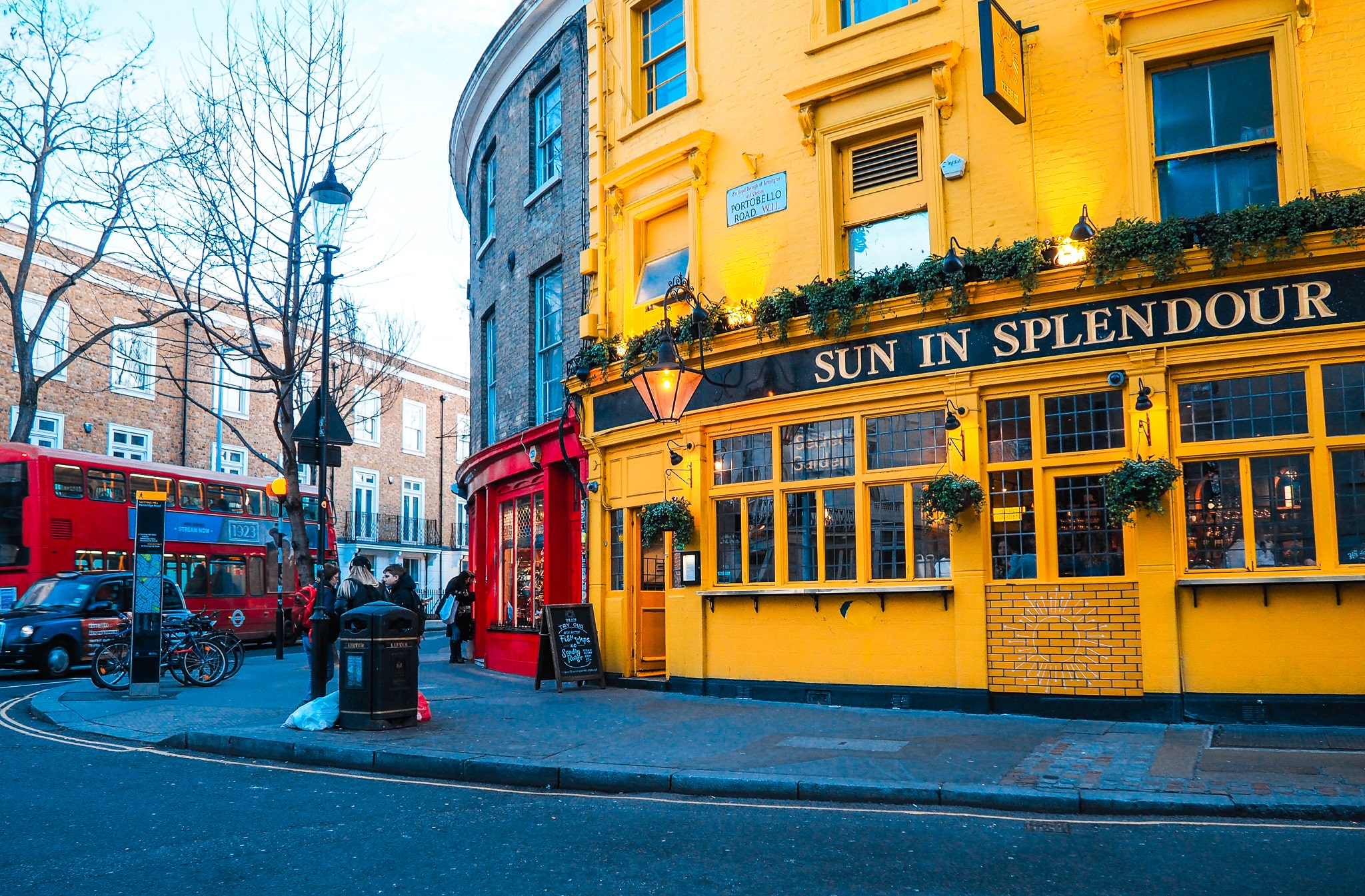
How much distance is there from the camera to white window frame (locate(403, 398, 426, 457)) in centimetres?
5006

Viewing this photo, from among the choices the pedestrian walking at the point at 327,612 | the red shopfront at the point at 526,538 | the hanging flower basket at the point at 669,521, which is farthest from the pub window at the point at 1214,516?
the pedestrian walking at the point at 327,612

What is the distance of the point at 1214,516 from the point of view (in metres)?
10.2

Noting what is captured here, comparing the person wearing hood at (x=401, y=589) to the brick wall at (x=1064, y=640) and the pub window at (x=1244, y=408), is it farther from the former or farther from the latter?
the pub window at (x=1244, y=408)

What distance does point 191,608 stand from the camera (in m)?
26.6

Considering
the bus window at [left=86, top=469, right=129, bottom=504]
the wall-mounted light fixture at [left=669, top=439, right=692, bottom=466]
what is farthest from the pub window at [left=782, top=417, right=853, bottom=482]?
the bus window at [left=86, top=469, right=129, bottom=504]

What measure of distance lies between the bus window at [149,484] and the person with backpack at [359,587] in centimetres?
1432

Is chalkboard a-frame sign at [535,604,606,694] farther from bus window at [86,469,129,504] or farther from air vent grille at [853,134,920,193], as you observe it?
bus window at [86,469,129,504]

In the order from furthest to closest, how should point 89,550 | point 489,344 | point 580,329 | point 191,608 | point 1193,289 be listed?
point 191,608 → point 89,550 → point 489,344 → point 580,329 → point 1193,289

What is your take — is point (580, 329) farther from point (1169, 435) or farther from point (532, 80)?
point (1169, 435)

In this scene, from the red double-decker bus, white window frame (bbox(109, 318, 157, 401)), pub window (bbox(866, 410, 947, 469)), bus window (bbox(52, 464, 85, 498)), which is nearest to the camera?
pub window (bbox(866, 410, 947, 469))

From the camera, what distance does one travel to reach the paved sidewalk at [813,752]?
703cm

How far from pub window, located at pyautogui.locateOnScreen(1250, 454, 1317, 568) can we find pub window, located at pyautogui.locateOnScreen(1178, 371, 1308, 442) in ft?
1.00

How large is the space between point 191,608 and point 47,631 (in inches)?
290

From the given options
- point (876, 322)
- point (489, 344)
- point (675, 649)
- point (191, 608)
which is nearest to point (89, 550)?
point (191, 608)
